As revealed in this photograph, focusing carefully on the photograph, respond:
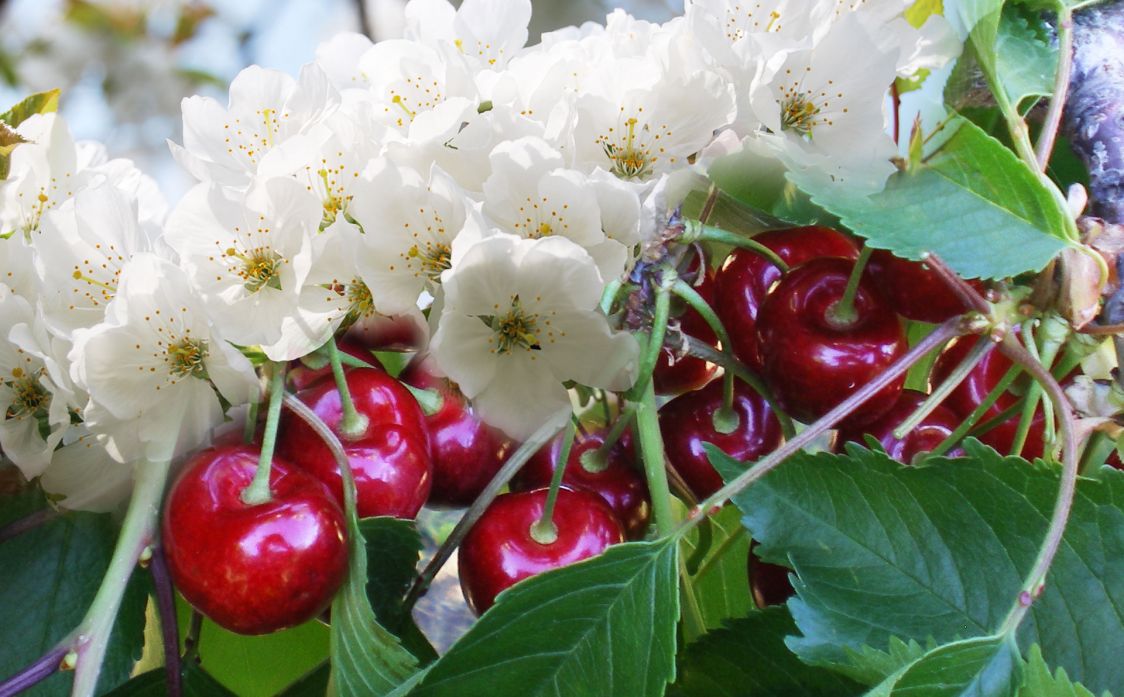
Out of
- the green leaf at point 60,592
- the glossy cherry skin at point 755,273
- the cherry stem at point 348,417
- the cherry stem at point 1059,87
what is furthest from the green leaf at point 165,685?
the cherry stem at point 1059,87

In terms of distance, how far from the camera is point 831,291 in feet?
1.45

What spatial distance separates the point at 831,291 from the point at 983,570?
129 mm

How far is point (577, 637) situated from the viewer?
0.36 metres

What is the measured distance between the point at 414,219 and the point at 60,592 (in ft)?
0.71

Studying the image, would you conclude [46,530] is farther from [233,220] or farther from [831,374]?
[831,374]

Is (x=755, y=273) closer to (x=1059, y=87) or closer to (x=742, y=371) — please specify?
(x=742, y=371)

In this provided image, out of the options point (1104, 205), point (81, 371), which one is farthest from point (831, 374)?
point (81, 371)

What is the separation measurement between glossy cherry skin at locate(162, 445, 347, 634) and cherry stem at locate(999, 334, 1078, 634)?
0.23 meters

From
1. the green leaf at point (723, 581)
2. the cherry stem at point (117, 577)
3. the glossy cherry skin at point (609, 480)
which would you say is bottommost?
the green leaf at point (723, 581)

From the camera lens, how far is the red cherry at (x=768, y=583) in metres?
0.46

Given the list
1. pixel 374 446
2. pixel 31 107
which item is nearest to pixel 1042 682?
pixel 374 446

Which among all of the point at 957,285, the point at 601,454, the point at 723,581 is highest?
the point at 957,285

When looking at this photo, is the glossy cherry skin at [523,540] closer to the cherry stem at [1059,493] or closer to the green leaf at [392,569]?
the green leaf at [392,569]

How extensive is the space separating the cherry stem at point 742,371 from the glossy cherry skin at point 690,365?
0.08 ft
